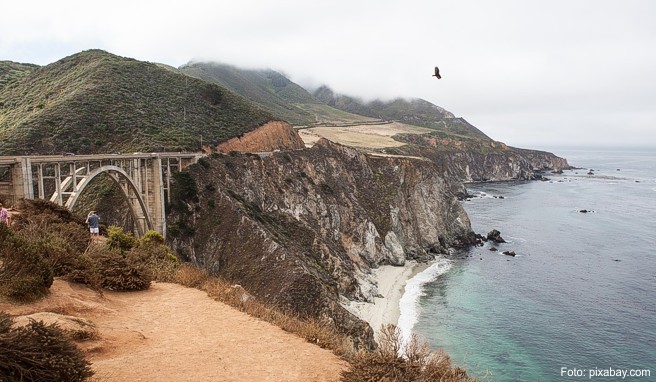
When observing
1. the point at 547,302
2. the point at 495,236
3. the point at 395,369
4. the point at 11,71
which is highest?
the point at 11,71

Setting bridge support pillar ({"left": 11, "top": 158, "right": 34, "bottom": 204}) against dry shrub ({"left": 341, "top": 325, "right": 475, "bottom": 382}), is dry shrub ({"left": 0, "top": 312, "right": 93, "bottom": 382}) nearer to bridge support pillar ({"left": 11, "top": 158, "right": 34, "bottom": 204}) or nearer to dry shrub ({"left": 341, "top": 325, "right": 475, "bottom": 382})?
dry shrub ({"left": 341, "top": 325, "right": 475, "bottom": 382})

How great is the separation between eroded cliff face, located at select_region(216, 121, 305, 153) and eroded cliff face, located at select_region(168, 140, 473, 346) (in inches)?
116

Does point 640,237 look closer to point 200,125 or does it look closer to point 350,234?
point 350,234

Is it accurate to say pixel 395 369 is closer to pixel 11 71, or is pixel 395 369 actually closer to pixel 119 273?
pixel 119 273

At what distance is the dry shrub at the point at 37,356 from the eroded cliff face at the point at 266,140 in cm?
5031

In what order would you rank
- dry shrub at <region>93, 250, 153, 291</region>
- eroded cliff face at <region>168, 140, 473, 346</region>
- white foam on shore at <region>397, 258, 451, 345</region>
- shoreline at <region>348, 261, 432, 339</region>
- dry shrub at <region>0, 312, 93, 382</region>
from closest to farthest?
dry shrub at <region>0, 312, 93, 382</region> < dry shrub at <region>93, 250, 153, 291</region> < eroded cliff face at <region>168, 140, 473, 346</region> < white foam on shore at <region>397, 258, 451, 345</region> < shoreline at <region>348, 261, 432, 339</region>

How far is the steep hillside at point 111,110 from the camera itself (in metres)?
45.5

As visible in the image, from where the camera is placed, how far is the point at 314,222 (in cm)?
5675

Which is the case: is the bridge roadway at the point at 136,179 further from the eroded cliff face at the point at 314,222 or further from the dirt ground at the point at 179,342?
the dirt ground at the point at 179,342

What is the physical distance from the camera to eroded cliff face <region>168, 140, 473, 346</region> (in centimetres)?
3756

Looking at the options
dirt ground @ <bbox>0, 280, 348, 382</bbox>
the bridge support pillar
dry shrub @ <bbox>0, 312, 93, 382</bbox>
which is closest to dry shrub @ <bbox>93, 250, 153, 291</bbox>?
dirt ground @ <bbox>0, 280, 348, 382</bbox>

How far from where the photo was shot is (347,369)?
34.2 feet

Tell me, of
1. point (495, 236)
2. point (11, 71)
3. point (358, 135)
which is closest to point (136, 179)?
point (495, 236)

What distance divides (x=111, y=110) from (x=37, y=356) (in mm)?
52467
